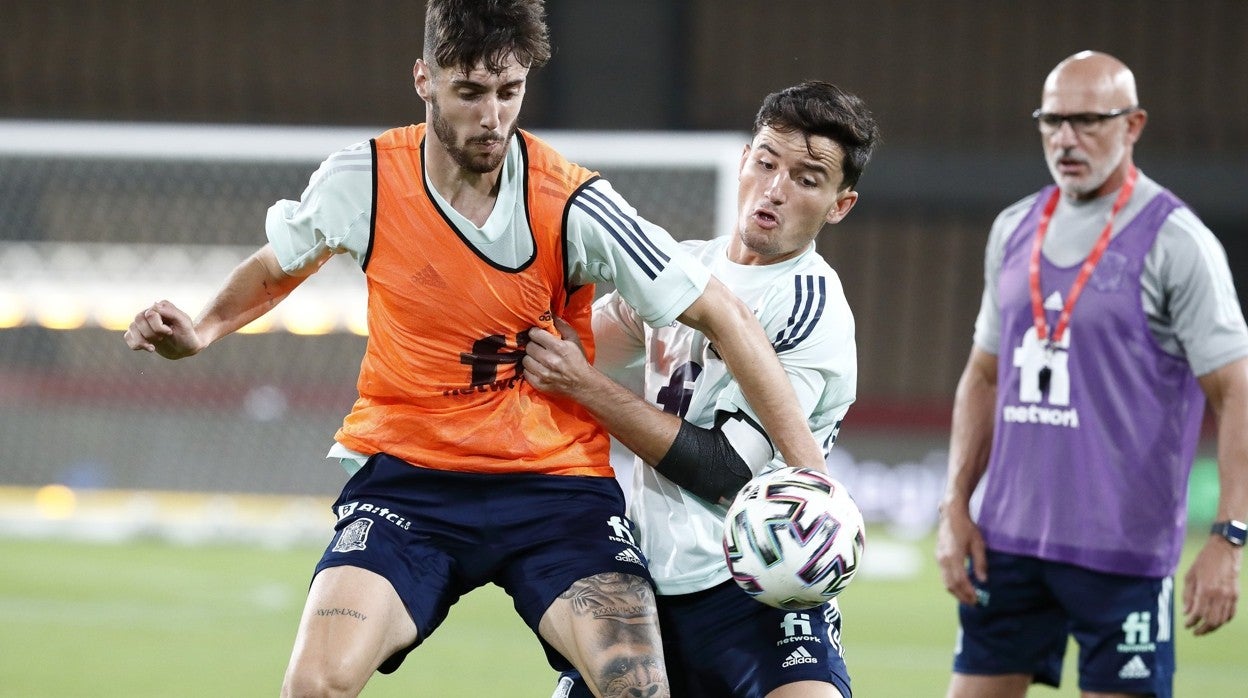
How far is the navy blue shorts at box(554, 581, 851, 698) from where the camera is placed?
369 cm

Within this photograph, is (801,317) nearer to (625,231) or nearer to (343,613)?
(625,231)

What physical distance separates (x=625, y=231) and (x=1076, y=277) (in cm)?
164

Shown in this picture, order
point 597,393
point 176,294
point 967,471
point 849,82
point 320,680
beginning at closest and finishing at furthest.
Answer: point 320,680, point 597,393, point 967,471, point 176,294, point 849,82

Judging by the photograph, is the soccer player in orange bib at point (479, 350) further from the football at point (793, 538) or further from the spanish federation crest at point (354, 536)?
the football at point (793, 538)

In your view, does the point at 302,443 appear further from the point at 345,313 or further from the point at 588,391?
the point at 588,391

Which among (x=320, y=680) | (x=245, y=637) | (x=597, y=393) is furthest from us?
(x=245, y=637)

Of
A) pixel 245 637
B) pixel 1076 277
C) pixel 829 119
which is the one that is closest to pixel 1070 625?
pixel 1076 277

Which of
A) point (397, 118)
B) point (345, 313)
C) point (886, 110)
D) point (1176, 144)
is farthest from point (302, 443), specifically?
point (1176, 144)

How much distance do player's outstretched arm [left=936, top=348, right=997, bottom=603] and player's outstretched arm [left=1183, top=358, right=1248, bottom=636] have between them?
664 mm

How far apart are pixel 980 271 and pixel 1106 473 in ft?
37.5

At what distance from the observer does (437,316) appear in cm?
356

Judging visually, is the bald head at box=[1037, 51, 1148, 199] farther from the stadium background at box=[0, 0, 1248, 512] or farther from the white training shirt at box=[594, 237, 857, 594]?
the stadium background at box=[0, 0, 1248, 512]

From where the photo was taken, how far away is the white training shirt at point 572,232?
3.49 meters

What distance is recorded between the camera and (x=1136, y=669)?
4.39 metres
